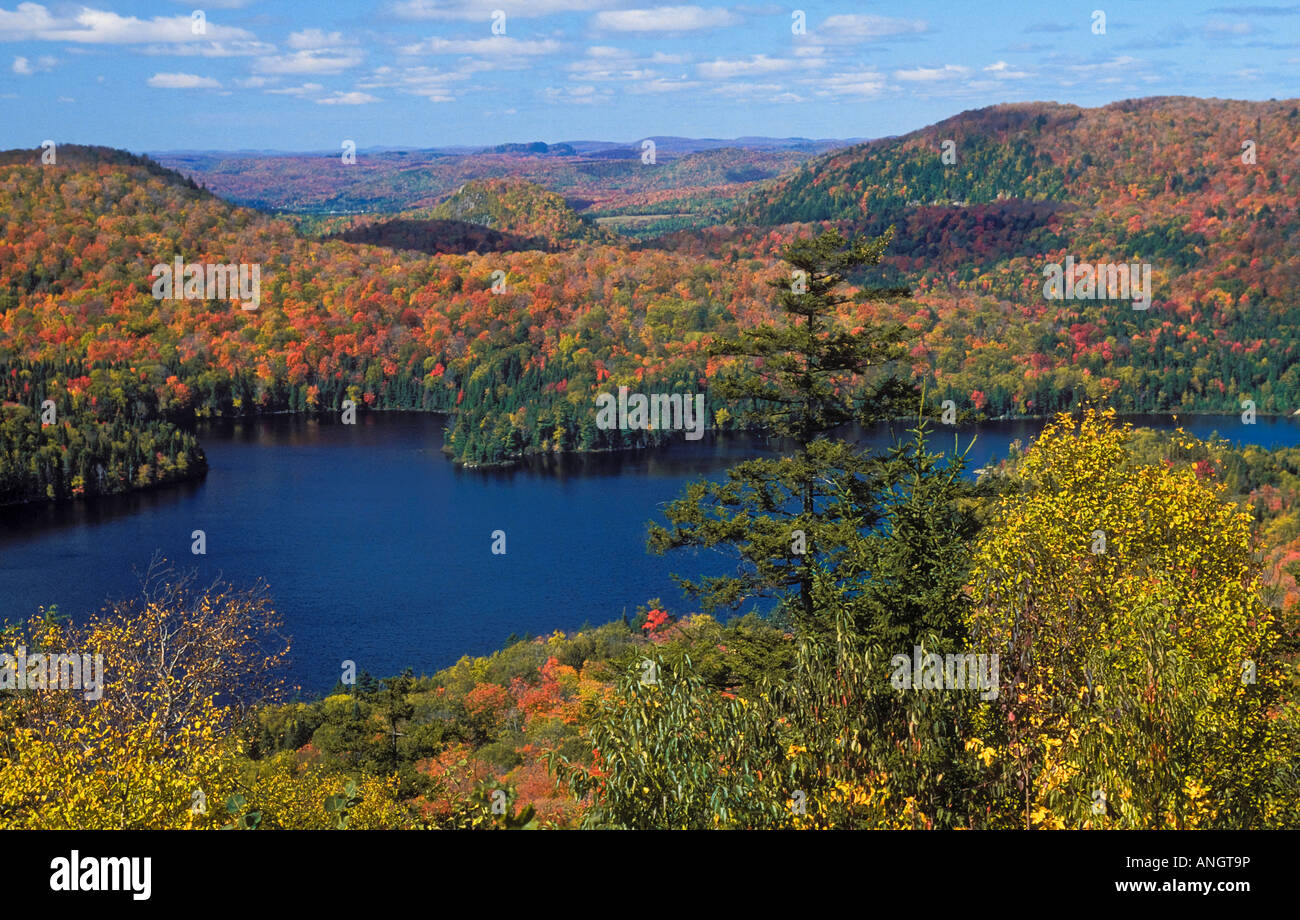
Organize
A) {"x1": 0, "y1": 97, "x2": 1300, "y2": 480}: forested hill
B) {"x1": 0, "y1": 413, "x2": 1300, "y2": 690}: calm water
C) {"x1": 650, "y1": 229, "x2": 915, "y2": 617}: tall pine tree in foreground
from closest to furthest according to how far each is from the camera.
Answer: {"x1": 650, "y1": 229, "x2": 915, "y2": 617}: tall pine tree in foreground < {"x1": 0, "y1": 413, "x2": 1300, "y2": 690}: calm water < {"x1": 0, "y1": 97, "x2": 1300, "y2": 480}: forested hill

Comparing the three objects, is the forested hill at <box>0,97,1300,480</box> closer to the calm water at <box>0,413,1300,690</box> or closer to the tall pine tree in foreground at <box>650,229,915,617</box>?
the calm water at <box>0,413,1300,690</box>

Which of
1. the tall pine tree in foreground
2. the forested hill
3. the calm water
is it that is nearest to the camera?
the tall pine tree in foreground

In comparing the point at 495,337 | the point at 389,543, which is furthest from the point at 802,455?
the point at 495,337

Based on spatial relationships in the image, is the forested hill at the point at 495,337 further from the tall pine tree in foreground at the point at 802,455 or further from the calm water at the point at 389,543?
the tall pine tree in foreground at the point at 802,455

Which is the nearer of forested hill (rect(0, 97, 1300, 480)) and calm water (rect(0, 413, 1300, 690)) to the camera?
calm water (rect(0, 413, 1300, 690))

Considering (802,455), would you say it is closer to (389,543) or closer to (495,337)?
(389,543)

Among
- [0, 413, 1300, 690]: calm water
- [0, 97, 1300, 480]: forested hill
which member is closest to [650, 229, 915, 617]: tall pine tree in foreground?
[0, 413, 1300, 690]: calm water
